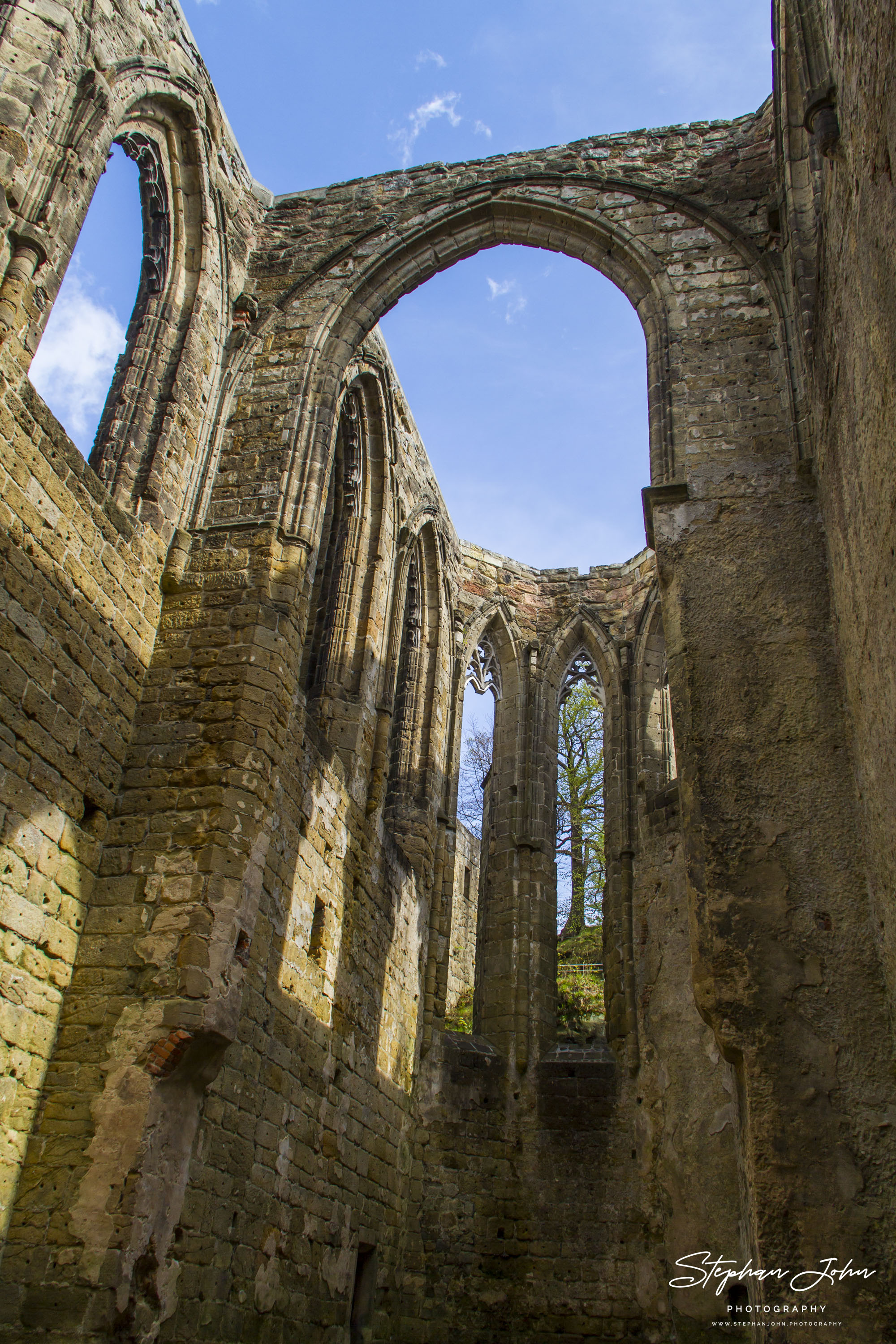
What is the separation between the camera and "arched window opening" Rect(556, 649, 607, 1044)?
10578 mm

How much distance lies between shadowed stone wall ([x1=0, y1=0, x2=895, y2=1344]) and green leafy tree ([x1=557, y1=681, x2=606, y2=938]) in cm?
302

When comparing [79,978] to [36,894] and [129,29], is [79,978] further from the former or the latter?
[129,29]

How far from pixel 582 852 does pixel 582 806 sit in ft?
3.23

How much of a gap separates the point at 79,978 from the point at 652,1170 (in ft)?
18.4

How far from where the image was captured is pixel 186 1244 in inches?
202

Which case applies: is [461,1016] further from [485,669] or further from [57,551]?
[57,551]

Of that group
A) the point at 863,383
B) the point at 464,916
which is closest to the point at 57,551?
the point at 863,383

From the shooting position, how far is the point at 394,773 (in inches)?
403

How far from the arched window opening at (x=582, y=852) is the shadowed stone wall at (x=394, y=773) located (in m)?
0.67

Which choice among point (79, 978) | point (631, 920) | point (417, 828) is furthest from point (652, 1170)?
point (79, 978)

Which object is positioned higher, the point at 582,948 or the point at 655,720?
the point at 655,720

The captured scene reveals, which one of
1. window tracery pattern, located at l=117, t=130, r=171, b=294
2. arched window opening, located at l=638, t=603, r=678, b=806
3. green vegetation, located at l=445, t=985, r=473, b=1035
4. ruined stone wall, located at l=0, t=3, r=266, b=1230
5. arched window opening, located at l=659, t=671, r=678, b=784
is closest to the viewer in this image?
ruined stone wall, located at l=0, t=3, r=266, b=1230

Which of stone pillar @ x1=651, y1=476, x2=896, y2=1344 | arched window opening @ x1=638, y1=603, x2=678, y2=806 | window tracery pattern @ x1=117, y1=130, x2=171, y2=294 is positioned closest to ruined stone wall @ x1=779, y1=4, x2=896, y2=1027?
stone pillar @ x1=651, y1=476, x2=896, y2=1344

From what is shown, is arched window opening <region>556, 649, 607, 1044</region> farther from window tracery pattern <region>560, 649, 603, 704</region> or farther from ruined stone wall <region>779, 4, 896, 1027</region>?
ruined stone wall <region>779, 4, 896, 1027</region>
